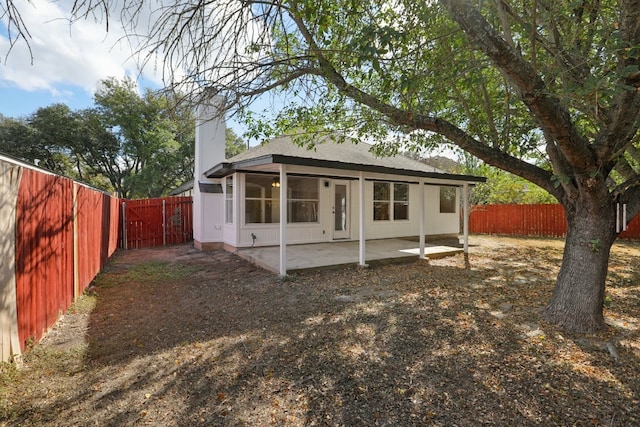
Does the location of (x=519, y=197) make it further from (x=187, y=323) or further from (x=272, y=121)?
(x=187, y=323)

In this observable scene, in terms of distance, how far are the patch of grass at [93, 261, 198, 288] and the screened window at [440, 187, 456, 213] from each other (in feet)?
32.3

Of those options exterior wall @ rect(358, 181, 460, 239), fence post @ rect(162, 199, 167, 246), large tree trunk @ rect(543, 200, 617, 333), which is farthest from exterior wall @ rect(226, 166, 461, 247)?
large tree trunk @ rect(543, 200, 617, 333)

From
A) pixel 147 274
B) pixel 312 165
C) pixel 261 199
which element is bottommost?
pixel 147 274

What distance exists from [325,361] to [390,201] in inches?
353

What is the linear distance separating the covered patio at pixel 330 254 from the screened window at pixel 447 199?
12.2 ft

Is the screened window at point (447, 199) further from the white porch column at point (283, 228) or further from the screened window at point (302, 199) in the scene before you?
the white porch column at point (283, 228)

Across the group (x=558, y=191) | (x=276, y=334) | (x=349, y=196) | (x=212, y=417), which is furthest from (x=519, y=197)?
(x=212, y=417)

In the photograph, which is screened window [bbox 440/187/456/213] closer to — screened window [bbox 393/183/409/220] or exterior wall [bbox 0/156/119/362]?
screened window [bbox 393/183/409/220]

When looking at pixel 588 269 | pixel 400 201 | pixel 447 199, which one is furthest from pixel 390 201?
pixel 588 269

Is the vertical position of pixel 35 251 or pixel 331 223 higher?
pixel 331 223

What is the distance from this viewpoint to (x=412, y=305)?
14.9 ft

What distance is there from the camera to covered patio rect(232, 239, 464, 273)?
6832 millimetres

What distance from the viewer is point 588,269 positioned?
3691mm

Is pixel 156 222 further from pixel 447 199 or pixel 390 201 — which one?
pixel 447 199
